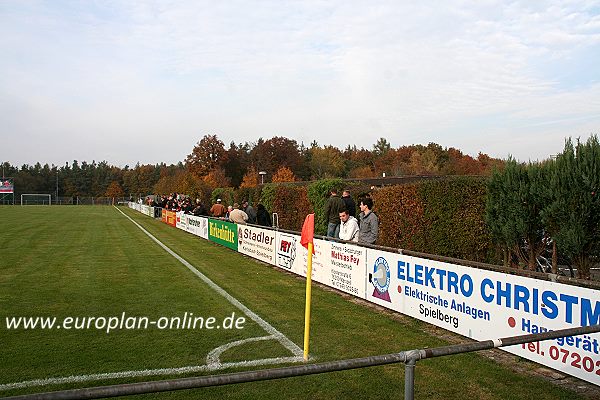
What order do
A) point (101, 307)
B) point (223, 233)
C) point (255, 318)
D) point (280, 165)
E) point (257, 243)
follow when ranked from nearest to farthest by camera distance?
point (255, 318) < point (101, 307) < point (257, 243) < point (223, 233) < point (280, 165)

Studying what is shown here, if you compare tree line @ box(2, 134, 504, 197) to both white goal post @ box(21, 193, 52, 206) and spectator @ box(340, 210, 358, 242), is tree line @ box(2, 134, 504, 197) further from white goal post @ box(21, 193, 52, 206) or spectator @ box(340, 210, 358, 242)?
spectator @ box(340, 210, 358, 242)

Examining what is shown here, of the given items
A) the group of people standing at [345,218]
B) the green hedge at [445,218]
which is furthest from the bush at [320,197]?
the green hedge at [445,218]

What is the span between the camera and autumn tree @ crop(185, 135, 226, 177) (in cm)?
9044

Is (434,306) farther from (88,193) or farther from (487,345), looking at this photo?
(88,193)

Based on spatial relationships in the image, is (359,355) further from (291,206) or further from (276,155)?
(276,155)

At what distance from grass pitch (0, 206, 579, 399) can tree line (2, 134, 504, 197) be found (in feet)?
124

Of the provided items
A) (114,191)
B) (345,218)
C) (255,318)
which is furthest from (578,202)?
(114,191)

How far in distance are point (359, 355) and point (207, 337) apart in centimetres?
221

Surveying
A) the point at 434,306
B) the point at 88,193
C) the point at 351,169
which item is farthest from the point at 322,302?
the point at 88,193

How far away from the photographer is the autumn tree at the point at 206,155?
90438 millimetres

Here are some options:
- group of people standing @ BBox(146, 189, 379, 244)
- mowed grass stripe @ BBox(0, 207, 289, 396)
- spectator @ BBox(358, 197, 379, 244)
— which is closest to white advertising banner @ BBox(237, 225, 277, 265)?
group of people standing @ BBox(146, 189, 379, 244)

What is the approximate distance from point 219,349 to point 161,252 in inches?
483

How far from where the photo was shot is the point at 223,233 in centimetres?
2083

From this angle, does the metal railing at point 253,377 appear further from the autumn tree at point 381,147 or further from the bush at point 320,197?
the autumn tree at point 381,147
